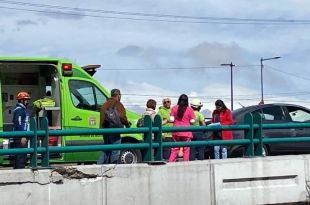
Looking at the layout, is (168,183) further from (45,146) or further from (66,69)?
(66,69)

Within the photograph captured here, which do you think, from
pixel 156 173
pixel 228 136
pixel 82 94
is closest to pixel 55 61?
pixel 82 94

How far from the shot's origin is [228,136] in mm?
11977

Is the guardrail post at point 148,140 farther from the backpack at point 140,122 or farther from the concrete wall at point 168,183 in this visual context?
the backpack at point 140,122

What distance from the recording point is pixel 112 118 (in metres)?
10.3

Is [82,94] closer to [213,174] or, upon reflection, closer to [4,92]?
[4,92]

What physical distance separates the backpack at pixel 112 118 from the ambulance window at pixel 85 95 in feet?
7.83

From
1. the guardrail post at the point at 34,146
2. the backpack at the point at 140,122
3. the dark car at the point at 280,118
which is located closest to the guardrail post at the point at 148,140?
the guardrail post at the point at 34,146

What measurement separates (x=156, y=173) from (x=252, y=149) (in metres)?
1.88

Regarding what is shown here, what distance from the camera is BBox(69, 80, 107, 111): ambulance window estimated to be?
12.6 m

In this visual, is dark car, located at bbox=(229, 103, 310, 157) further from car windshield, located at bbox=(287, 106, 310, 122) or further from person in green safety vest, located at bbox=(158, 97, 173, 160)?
person in green safety vest, located at bbox=(158, 97, 173, 160)

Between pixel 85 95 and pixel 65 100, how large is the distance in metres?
0.52

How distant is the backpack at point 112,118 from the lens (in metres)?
10.3

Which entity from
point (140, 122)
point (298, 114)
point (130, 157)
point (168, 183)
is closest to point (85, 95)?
point (140, 122)

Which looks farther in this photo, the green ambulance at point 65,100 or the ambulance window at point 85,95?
the ambulance window at point 85,95
